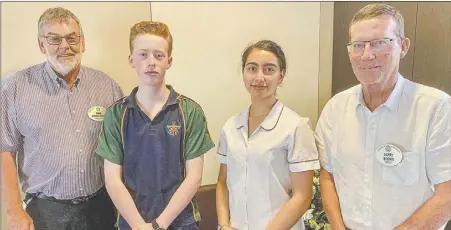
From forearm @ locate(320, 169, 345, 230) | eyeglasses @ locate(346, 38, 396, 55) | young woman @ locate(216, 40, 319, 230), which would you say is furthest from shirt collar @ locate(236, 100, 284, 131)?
eyeglasses @ locate(346, 38, 396, 55)

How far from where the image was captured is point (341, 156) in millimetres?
1723

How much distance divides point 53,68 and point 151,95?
1.80 ft

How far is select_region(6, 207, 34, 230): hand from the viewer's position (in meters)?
1.87

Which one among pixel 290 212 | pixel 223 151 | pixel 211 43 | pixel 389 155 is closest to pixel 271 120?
pixel 223 151

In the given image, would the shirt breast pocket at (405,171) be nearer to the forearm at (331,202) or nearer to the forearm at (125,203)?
the forearm at (331,202)

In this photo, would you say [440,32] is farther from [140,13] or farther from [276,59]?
[140,13]

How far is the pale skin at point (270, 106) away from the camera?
1747 mm

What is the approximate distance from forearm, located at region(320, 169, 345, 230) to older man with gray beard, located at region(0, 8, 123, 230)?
109 centimetres

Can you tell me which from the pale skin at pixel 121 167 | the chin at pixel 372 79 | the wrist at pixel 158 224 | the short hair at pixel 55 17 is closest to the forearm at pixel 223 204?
the pale skin at pixel 121 167

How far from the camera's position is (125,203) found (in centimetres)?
173

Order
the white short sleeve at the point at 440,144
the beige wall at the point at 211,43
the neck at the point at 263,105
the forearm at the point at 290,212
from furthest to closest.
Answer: the beige wall at the point at 211,43
the neck at the point at 263,105
the forearm at the point at 290,212
the white short sleeve at the point at 440,144

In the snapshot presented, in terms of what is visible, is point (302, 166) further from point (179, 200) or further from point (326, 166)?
point (179, 200)

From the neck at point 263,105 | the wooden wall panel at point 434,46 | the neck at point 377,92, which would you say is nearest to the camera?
the neck at point 377,92

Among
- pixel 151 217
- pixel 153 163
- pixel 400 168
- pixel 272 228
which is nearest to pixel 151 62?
pixel 153 163
